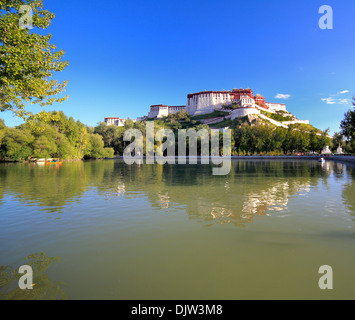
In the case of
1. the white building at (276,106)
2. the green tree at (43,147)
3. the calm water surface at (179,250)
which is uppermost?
the white building at (276,106)

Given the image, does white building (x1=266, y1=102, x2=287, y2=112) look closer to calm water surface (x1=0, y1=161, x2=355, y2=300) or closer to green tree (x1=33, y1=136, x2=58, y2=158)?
green tree (x1=33, y1=136, x2=58, y2=158)

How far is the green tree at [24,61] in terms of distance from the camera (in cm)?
1387

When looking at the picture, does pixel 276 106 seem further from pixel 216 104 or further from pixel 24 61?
pixel 24 61

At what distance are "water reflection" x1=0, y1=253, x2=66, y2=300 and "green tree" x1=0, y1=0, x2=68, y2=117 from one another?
12.5 m

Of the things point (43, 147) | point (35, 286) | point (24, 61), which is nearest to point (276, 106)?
point (43, 147)

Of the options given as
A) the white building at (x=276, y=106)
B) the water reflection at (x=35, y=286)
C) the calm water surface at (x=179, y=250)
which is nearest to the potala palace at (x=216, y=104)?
the white building at (x=276, y=106)

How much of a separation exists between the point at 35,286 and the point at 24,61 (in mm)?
14703

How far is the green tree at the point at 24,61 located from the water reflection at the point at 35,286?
492 inches

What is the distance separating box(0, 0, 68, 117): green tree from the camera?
546 inches

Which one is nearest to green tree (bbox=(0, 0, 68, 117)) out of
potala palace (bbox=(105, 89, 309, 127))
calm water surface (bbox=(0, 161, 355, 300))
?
calm water surface (bbox=(0, 161, 355, 300))

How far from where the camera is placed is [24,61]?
14.5 meters

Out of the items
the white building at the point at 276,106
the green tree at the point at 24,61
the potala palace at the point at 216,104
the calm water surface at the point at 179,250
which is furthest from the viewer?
the white building at the point at 276,106

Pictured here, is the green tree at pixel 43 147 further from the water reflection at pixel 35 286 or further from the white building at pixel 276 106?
the white building at pixel 276 106
